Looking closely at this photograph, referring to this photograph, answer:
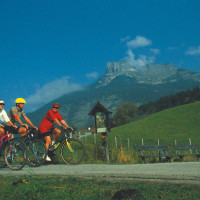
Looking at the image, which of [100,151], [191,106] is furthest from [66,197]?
[191,106]

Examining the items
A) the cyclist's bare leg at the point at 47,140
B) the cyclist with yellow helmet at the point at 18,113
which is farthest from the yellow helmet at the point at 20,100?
the cyclist's bare leg at the point at 47,140

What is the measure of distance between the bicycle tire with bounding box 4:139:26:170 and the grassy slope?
47.4 meters

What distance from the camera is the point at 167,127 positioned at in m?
70.2

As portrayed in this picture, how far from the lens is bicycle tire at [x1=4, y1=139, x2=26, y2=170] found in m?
8.17

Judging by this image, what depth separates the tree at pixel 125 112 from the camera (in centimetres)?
11682

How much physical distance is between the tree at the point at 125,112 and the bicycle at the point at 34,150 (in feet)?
352

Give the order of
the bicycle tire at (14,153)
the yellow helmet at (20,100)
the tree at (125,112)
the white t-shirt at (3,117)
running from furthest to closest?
the tree at (125,112) → the yellow helmet at (20,100) → the white t-shirt at (3,117) → the bicycle tire at (14,153)

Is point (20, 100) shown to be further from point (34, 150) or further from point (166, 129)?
point (166, 129)

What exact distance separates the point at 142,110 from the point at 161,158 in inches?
4758

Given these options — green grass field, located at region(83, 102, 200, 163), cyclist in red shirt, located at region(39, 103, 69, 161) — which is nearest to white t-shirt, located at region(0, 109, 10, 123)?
cyclist in red shirt, located at region(39, 103, 69, 161)

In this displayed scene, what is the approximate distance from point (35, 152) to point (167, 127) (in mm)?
64859

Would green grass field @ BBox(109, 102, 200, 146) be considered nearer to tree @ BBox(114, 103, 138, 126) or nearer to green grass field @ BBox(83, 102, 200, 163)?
green grass field @ BBox(83, 102, 200, 163)

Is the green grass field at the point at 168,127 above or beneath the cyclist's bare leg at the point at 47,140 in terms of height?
above

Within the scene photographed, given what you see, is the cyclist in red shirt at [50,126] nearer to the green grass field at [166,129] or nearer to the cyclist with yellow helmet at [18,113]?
the cyclist with yellow helmet at [18,113]
